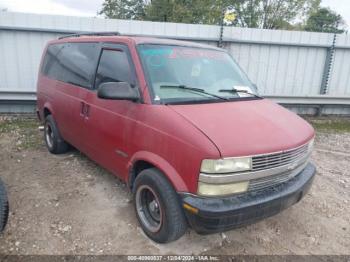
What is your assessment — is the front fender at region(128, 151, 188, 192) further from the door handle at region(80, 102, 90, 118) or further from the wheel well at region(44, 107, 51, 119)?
the wheel well at region(44, 107, 51, 119)

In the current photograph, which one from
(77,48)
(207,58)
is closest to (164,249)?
(207,58)

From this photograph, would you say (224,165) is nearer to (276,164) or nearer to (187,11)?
(276,164)

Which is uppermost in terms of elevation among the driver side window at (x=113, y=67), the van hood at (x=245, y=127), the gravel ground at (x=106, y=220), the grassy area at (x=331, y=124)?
the driver side window at (x=113, y=67)

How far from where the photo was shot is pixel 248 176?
2580 mm

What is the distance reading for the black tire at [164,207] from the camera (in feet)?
8.97

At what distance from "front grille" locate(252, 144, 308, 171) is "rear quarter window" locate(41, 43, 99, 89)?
7.83 ft

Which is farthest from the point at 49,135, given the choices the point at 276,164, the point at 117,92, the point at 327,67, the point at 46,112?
the point at 327,67

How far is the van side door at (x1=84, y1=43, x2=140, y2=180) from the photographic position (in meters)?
3.28

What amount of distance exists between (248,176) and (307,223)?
156 cm

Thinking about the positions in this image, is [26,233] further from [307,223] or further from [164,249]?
A: [307,223]

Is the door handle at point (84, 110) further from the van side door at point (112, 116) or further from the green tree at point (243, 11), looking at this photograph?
the green tree at point (243, 11)

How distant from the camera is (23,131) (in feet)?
21.7

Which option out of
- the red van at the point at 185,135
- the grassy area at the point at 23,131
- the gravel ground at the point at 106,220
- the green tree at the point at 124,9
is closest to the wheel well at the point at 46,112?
the grassy area at the point at 23,131

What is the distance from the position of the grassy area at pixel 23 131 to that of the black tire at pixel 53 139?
0.48m
